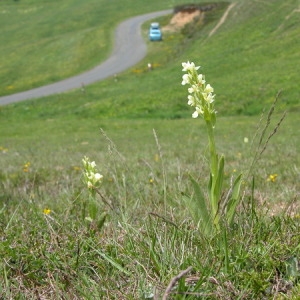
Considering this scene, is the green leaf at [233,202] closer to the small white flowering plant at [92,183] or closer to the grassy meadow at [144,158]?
the grassy meadow at [144,158]

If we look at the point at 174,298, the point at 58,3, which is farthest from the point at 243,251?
the point at 58,3

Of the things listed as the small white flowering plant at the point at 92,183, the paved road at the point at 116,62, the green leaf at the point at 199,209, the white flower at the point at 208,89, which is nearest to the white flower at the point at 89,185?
the small white flowering plant at the point at 92,183

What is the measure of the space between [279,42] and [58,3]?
2037 inches

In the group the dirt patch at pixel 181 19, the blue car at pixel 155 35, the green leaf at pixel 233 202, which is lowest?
the dirt patch at pixel 181 19

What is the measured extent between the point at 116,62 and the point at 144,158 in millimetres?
42487

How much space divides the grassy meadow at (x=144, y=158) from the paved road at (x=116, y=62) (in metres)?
1.27

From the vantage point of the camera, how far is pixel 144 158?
42.0ft

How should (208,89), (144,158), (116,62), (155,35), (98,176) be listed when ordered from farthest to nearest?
(155,35), (116,62), (144,158), (98,176), (208,89)

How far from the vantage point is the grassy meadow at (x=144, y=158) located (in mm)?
3211

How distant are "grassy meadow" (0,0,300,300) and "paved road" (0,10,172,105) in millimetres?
1270

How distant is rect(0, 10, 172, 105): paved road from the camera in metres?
46.9

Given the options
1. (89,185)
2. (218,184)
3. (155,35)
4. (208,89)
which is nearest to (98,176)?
(89,185)

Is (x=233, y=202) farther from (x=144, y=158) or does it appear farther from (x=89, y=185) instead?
(x=144, y=158)

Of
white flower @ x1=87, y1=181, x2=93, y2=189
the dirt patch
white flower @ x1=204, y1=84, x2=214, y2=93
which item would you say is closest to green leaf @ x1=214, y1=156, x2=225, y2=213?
white flower @ x1=204, y1=84, x2=214, y2=93
